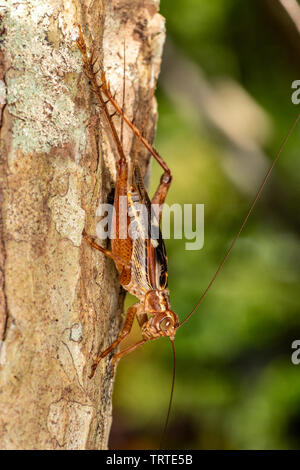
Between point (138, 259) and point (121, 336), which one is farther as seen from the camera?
point (138, 259)

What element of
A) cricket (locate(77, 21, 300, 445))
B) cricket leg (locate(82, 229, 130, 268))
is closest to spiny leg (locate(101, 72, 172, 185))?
cricket (locate(77, 21, 300, 445))

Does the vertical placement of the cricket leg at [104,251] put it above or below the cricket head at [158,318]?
above

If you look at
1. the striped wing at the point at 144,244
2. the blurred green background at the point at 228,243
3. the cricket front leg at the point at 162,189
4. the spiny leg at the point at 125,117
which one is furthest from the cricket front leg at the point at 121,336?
the blurred green background at the point at 228,243

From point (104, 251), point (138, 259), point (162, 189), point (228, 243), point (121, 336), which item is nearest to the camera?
point (104, 251)

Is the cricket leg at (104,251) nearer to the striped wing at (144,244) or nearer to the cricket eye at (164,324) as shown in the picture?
the striped wing at (144,244)

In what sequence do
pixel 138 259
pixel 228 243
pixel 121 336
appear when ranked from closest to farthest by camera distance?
pixel 121 336 → pixel 138 259 → pixel 228 243

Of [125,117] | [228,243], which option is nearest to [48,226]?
[125,117]

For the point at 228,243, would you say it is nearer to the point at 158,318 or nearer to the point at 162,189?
the point at 162,189
